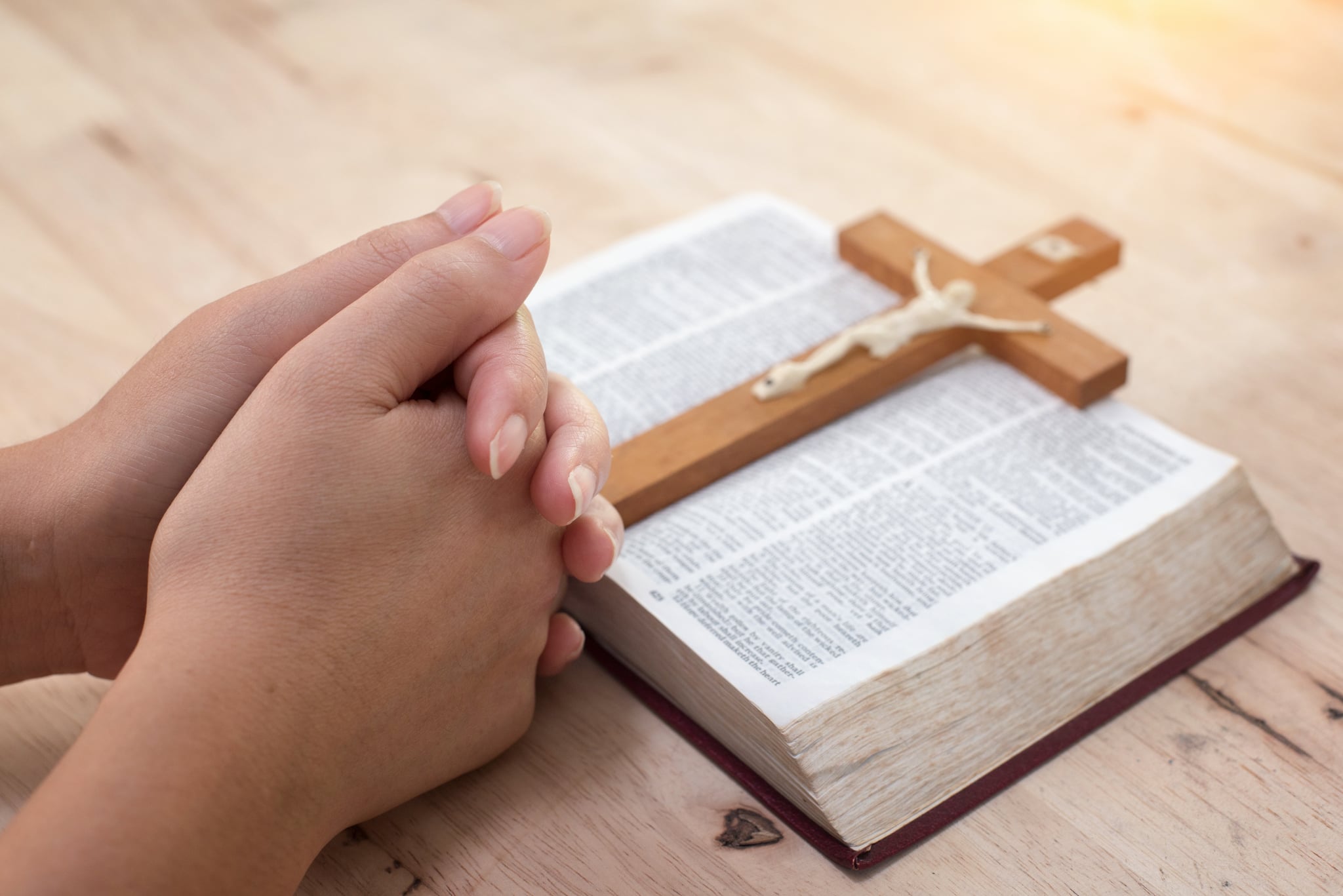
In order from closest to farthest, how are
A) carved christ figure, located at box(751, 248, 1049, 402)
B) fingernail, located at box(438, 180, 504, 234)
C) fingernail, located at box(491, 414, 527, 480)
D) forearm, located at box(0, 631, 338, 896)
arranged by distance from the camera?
forearm, located at box(0, 631, 338, 896), fingernail, located at box(491, 414, 527, 480), fingernail, located at box(438, 180, 504, 234), carved christ figure, located at box(751, 248, 1049, 402)

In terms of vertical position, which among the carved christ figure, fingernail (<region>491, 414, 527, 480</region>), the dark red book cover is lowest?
the dark red book cover

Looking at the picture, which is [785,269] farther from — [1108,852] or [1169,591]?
[1108,852]

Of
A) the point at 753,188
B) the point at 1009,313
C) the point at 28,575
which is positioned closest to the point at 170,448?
the point at 28,575

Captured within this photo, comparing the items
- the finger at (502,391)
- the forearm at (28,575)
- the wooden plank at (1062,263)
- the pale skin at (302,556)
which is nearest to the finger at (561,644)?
the pale skin at (302,556)

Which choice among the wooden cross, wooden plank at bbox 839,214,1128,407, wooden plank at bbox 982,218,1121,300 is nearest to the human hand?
the wooden cross

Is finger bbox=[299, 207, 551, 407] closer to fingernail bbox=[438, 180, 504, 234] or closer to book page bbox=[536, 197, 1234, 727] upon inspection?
fingernail bbox=[438, 180, 504, 234]

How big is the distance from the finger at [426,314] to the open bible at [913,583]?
167 millimetres

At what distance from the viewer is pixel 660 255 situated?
970mm

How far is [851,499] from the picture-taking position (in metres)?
0.73

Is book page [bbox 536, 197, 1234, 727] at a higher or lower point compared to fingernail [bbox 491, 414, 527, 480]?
lower

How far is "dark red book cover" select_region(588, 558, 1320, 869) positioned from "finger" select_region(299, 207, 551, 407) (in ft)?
0.73

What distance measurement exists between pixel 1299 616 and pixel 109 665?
0.67 meters

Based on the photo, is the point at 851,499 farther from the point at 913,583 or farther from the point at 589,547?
the point at 589,547

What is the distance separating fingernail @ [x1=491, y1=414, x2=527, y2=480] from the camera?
55 centimetres
